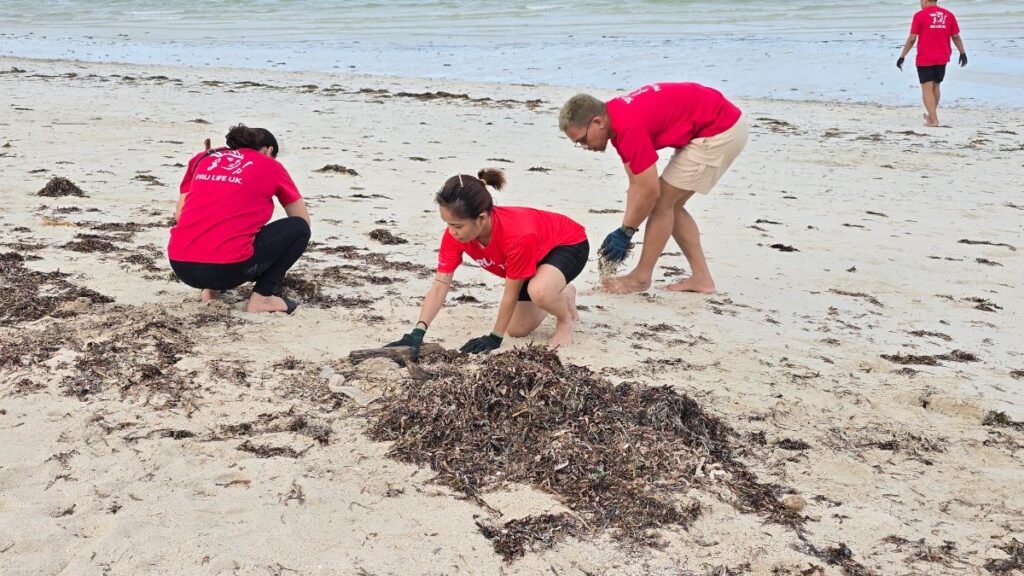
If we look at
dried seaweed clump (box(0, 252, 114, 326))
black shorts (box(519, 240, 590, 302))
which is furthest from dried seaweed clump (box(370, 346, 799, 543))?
dried seaweed clump (box(0, 252, 114, 326))

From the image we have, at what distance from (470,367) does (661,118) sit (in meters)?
1.91

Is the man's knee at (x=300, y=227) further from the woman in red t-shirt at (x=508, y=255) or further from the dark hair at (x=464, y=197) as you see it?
the dark hair at (x=464, y=197)

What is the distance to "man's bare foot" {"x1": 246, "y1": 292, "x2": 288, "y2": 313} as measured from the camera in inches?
171

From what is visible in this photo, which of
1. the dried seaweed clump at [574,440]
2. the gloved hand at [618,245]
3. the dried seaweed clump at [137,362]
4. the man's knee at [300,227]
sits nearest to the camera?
the dried seaweed clump at [574,440]

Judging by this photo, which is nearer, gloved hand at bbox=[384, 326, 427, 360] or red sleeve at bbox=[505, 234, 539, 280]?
gloved hand at bbox=[384, 326, 427, 360]

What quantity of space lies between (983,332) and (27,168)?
667 centimetres

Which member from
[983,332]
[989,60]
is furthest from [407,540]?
[989,60]

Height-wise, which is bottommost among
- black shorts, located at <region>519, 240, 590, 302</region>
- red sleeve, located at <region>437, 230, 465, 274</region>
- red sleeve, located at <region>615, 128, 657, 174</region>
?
black shorts, located at <region>519, 240, 590, 302</region>

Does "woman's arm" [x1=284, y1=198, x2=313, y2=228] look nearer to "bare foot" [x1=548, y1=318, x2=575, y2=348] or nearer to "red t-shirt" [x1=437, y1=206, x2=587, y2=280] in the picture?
"red t-shirt" [x1=437, y1=206, x2=587, y2=280]

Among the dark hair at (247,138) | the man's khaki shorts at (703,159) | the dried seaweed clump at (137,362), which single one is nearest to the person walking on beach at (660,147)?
the man's khaki shorts at (703,159)

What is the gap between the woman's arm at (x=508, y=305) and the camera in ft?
12.6

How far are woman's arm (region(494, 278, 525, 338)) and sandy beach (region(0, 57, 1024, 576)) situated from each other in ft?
1.12

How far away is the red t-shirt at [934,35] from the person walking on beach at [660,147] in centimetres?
769

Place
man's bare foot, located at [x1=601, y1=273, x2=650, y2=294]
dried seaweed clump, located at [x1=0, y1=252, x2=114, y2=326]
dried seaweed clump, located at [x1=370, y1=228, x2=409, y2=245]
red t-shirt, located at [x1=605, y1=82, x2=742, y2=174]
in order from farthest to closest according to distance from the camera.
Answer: dried seaweed clump, located at [x1=370, y1=228, x2=409, y2=245] → man's bare foot, located at [x1=601, y1=273, x2=650, y2=294] → red t-shirt, located at [x1=605, y1=82, x2=742, y2=174] → dried seaweed clump, located at [x1=0, y1=252, x2=114, y2=326]
